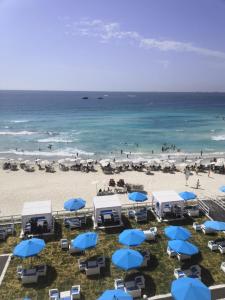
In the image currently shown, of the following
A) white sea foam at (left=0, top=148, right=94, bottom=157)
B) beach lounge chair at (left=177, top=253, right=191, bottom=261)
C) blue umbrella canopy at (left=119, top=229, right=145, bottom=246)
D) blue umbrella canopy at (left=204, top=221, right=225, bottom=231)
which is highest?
blue umbrella canopy at (left=204, top=221, right=225, bottom=231)

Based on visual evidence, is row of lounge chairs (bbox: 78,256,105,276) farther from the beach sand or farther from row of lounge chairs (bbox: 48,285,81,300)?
the beach sand

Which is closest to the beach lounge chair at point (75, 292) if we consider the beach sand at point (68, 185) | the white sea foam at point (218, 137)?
the beach sand at point (68, 185)

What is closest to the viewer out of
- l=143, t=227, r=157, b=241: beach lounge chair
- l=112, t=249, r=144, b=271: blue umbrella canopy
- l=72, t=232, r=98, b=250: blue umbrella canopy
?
l=112, t=249, r=144, b=271: blue umbrella canopy

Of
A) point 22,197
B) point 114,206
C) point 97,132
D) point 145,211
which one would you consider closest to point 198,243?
point 145,211

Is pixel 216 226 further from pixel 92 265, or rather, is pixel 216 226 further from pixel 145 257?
pixel 92 265

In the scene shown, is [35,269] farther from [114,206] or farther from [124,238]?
[114,206]

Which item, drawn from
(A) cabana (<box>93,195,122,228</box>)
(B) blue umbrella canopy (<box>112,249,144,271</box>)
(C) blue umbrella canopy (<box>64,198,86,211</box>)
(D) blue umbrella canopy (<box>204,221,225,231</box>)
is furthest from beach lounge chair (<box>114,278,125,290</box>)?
(C) blue umbrella canopy (<box>64,198,86,211</box>)
